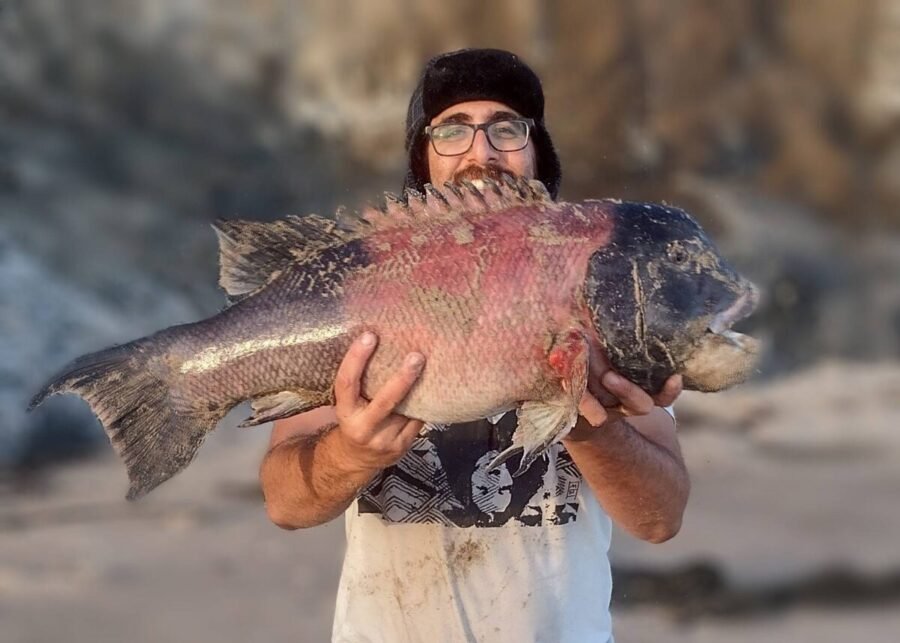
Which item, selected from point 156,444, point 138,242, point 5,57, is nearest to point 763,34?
point 138,242

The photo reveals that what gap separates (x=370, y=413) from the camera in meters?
1.53

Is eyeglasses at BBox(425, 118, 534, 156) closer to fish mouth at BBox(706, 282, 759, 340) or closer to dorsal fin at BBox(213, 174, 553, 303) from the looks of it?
dorsal fin at BBox(213, 174, 553, 303)

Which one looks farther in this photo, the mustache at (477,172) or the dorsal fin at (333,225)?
the mustache at (477,172)

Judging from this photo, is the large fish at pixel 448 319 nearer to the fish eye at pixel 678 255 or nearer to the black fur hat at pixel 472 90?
the fish eye at pixel 678 255

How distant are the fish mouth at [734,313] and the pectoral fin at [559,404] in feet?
0.83

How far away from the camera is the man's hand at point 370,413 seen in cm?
151

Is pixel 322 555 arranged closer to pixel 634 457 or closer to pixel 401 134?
→ pixel 634 457

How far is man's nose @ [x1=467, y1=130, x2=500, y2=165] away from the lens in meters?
2.01

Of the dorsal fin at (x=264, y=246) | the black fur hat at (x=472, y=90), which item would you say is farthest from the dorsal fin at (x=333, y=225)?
the black fur hat at (x=472, y=90)

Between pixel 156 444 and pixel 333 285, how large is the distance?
18.2 inches

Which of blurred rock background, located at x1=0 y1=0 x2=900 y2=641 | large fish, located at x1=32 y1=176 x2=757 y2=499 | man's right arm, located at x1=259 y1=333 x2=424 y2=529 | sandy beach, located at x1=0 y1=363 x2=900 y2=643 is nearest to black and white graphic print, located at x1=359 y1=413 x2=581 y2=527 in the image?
man's right arm, located at x1=259 y1=333 x2=424 y2=529

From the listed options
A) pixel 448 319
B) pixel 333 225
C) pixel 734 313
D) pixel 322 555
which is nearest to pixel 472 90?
pixel 333 225

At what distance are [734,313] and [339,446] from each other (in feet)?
2.64

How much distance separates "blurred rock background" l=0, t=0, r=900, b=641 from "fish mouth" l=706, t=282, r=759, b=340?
4.69 metres
